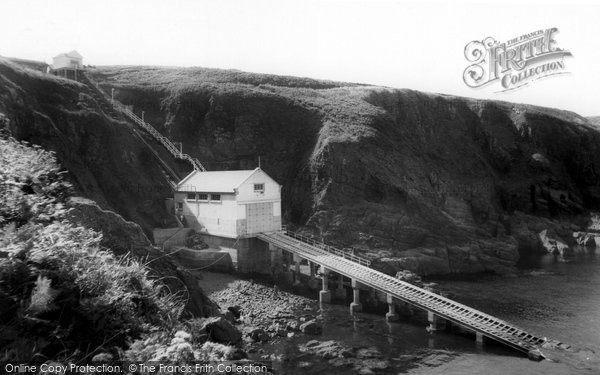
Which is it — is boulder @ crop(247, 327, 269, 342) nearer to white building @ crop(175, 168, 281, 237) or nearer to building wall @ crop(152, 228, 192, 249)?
white building @ crop(175, 168, 281, 237)

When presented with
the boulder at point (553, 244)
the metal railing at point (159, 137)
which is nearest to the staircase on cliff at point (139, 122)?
the metal railing at point (159, 137)

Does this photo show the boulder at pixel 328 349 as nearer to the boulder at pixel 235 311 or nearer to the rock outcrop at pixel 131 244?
the boulder at pixel 235 311

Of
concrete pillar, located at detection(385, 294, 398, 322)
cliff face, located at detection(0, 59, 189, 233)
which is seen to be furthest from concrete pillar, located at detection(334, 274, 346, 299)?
cliff face, located at detection(0, 59, 189, 233)

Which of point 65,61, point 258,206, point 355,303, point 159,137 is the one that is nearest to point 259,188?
point 258,206

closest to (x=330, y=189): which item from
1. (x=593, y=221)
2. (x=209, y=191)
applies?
(x=209, y=191)

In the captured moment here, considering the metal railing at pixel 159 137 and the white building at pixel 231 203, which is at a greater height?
the metal railing at pixel 159 137

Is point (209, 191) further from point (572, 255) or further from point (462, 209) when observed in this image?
point (572, 255)
